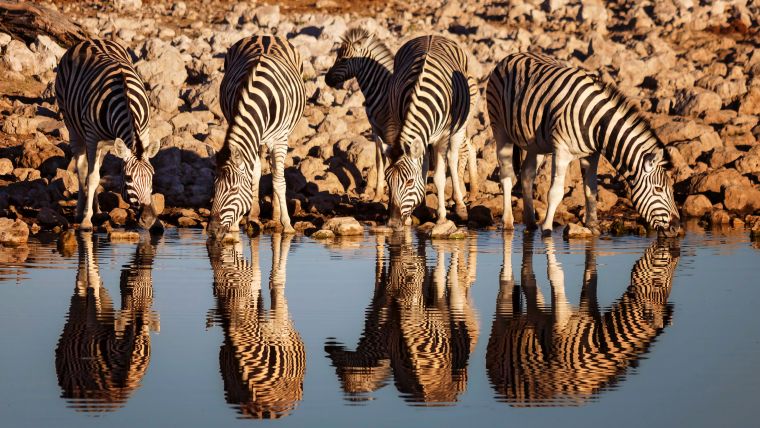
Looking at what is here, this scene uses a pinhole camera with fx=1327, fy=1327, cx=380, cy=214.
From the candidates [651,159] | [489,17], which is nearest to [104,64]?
[651,159]

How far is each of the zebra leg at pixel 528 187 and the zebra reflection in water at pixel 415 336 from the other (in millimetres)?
4007

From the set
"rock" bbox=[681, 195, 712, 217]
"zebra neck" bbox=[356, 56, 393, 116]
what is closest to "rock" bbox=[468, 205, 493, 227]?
"zebra neck" bbox=[356, 56, 393, 116]

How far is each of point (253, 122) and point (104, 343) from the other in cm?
783

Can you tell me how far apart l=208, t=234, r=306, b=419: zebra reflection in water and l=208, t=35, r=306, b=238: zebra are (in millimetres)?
2536

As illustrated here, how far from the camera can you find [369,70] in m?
20.2

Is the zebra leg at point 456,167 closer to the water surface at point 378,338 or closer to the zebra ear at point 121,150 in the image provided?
the water surface at point 378,338

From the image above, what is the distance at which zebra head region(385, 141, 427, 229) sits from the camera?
16484mm

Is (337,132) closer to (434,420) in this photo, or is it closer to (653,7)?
(653,7)

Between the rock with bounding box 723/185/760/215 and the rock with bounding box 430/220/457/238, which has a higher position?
the rock with bounding box 723/185/760/215

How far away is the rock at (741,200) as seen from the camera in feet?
62.0

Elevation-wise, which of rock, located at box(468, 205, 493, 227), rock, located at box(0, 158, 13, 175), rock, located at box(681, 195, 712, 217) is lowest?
rock, located at box(468, 205, 493, 227)

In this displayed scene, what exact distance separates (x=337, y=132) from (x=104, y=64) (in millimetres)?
5659

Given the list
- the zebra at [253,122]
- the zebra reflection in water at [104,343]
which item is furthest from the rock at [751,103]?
the zebra reflection in water at [104,343]

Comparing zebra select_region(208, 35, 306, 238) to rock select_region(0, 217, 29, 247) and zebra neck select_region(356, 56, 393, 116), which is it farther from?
rock select_region(0, 217, 29, 247)
